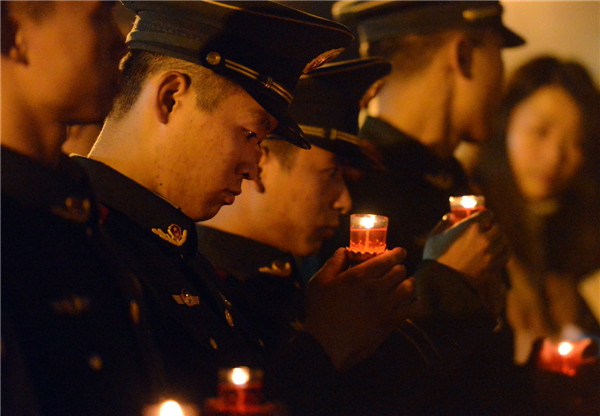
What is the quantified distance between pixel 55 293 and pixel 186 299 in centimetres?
35

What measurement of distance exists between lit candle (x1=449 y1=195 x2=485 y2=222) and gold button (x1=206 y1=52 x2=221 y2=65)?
1.16m

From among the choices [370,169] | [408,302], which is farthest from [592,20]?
[408,302]

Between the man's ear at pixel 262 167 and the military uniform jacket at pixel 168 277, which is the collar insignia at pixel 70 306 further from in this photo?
the man's ear at pixel 262 167

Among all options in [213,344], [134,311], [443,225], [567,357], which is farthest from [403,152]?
[134,311]

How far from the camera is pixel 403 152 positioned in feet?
9.08

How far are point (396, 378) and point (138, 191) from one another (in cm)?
115

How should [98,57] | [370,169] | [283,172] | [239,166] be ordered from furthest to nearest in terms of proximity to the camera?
[370,169] < [283,172] < [239,166] < [98,57]

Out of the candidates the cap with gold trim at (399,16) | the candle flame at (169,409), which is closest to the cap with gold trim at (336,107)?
the cap with gold trim at (399,16)

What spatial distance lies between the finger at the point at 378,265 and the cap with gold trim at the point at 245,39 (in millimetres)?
391

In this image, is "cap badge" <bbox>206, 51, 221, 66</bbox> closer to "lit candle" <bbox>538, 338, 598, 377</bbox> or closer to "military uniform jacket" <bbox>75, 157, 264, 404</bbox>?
"military uniform jacket" <bbox>75, 157, 264, 404</bbox>

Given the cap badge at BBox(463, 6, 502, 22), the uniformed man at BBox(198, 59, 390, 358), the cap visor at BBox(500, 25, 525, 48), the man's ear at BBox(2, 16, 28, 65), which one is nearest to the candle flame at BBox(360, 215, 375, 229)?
the uniformed man at BBox(198, 59, 390, 358)

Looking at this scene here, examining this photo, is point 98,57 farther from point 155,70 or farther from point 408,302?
point 408,302

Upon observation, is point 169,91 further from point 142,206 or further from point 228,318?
point 228,318

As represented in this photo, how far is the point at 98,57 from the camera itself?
1.66m
